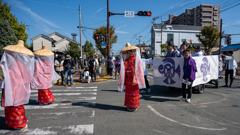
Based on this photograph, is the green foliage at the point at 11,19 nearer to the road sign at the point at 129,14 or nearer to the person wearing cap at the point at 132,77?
the road sign at the point at 129,14

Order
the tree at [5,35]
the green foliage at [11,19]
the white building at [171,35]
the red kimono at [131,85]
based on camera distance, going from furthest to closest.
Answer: the white building at [171,35] < the green foliage at [11,19] < the tree at [5,35] < the red kimono at [131,85]

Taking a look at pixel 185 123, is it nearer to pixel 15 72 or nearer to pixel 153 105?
pixel 153 105

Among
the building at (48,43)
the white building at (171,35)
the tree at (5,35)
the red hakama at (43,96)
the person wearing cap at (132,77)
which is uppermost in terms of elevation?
the white building at (171,35)

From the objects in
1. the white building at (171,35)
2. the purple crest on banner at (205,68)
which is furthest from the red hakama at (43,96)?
the white building at (171,35)

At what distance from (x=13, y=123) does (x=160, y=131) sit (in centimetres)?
330

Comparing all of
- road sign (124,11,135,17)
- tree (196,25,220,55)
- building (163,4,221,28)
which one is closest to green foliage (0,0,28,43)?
road sign (124,11,135,17)

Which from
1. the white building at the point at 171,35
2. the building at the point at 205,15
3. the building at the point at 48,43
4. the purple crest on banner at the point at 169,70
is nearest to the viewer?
the purple crest on banner at the point at 169,70

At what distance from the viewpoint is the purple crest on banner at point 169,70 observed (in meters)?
6.14

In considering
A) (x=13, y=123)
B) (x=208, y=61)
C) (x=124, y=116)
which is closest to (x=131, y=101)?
(x=124, y=116)

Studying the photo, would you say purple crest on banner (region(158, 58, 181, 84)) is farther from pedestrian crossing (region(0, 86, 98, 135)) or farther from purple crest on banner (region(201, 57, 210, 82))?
pedestrian crossing (region(0, 86, 98, 135))

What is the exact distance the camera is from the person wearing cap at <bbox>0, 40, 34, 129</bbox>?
3254 millimetres

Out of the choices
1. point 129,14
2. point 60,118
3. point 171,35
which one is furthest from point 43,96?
point 171,35

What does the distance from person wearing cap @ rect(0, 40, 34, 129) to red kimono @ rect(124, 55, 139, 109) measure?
271 centimetres

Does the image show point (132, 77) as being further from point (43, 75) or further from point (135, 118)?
point (43, 75)
